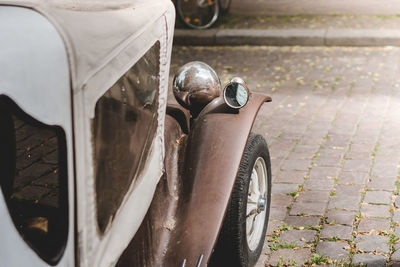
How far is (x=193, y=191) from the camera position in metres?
2.84

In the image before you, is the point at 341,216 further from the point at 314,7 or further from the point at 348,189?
the point at 314,7

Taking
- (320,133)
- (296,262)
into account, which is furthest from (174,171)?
(320,133)

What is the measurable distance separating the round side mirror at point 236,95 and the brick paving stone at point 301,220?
115cm

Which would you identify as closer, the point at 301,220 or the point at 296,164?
the point at 301,220

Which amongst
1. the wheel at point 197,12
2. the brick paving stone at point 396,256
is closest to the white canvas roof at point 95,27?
the brick paving stone at point 396,256

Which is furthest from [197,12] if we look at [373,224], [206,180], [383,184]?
[206,180]

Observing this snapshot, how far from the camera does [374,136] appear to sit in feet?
17.4

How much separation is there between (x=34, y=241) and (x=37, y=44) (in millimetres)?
691

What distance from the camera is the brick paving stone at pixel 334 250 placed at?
11.3ft

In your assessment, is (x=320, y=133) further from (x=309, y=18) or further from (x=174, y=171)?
(x=309, y=18)

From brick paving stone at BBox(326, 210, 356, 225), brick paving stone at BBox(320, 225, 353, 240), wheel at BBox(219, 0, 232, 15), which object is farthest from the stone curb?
brick paving stone at BBox(320, 225, 353, 240)

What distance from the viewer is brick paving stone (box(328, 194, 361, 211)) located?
4057 millimetres

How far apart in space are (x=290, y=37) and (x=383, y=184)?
484 centimetres

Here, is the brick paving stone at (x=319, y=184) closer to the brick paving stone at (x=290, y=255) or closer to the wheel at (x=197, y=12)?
the brick paving stone at (x=290, y=255)
